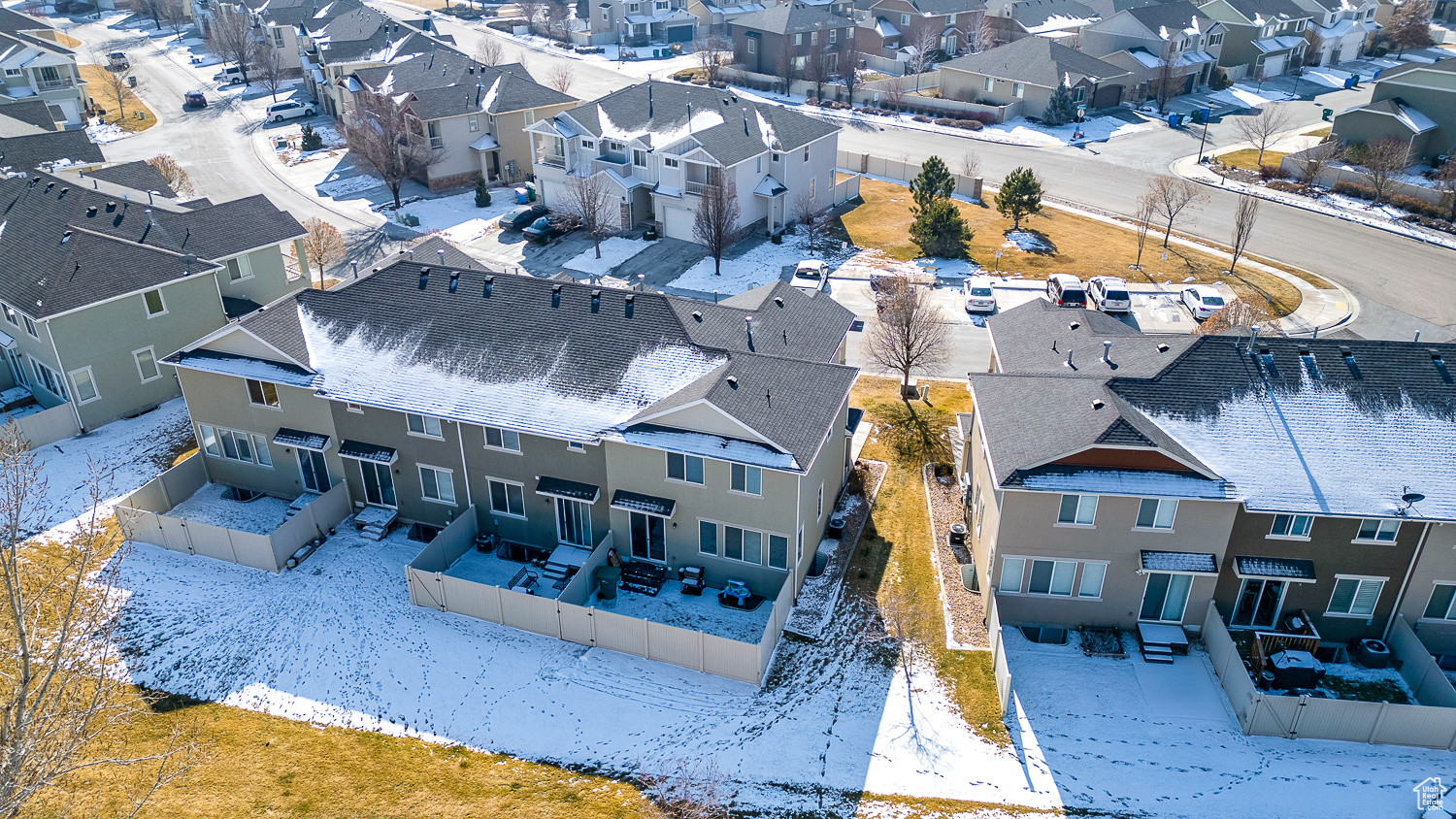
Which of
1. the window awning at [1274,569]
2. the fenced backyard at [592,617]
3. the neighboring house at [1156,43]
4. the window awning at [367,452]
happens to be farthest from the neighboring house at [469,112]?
the window awning at [1274,569]

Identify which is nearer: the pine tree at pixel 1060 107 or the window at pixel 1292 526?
the window at pixel 1292 526

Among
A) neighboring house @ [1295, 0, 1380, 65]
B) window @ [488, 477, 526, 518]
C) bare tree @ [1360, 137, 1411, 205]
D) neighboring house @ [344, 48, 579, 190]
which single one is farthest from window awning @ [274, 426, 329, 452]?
neighboring house @ [1295, 0, 1380, 65]

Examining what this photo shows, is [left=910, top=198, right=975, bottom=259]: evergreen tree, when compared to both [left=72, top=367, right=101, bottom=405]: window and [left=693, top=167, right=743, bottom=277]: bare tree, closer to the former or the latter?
[left=693, top=167, right=743, bottom=277]: bare tree

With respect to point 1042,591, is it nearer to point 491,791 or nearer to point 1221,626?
point 1221,626

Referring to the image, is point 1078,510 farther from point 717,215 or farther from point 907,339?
point 717,215

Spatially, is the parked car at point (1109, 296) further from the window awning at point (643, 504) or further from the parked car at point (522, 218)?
the parked car at point (522, 218)

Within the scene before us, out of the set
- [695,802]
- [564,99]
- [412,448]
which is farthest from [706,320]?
[564,99]

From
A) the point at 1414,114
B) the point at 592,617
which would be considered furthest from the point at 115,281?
the point at 1414,114
